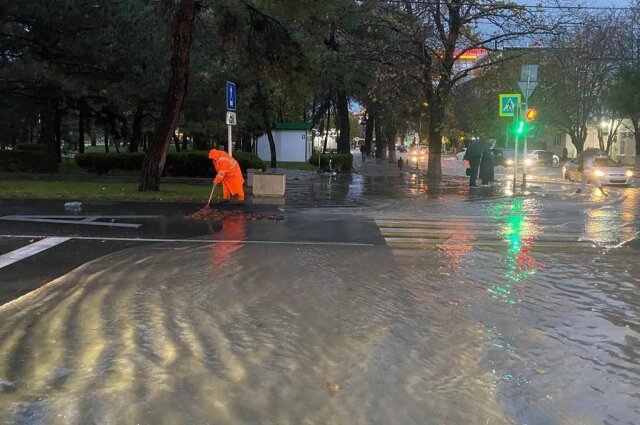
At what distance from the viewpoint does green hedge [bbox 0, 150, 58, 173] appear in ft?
81.3

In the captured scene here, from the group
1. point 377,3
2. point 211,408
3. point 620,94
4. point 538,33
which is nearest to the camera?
point 211,408

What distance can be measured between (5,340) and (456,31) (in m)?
22.5

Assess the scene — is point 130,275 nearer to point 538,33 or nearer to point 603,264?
point 603,264

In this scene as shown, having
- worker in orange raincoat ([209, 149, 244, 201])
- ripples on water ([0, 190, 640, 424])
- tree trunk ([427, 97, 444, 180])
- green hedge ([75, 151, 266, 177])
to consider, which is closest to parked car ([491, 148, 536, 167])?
tree trunk ([427, 97, 444, 180])

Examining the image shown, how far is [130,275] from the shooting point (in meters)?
7.20

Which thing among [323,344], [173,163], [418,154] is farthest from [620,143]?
[323,344]

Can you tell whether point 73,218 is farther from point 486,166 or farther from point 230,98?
point 486,166

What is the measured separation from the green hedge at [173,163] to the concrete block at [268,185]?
7085 millimetres

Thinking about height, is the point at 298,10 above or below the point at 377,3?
below

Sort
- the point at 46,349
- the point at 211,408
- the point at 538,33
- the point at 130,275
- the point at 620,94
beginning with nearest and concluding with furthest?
the point at 211,408 < the point at 46,349 < the point at 130,275 < the point at 538,33 < the point at 620,94

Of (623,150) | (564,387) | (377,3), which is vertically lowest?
(564,387)

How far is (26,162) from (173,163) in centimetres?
660

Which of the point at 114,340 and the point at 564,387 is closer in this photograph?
the point at 564,387

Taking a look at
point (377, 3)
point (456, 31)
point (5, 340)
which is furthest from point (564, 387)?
point (377, 3)
